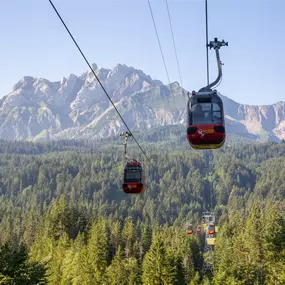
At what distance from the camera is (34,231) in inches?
4306

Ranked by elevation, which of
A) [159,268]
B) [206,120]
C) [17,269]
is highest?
[206,120]

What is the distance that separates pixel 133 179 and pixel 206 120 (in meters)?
16.9

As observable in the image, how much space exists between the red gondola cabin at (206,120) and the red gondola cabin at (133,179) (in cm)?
1569

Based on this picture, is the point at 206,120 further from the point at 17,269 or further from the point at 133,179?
the point at 17,269

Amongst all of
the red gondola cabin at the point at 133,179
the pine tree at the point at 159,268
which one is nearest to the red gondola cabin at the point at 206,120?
the red gondola cabin at the point at 133,179

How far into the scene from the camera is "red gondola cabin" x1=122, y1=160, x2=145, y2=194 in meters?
40.3

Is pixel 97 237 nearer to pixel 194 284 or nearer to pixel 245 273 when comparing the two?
pixel 194 284

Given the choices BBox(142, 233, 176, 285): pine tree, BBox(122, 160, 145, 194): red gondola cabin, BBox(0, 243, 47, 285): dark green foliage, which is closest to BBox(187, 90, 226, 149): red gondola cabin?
BBox(122, 160, 145, 194): red gondola cabin

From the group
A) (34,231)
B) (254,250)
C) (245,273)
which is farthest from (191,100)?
(34,231)

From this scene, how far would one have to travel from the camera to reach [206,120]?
25.4m

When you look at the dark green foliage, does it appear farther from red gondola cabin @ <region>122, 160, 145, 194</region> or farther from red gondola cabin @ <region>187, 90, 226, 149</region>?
red gondola cabin @ <region>187, 90, 226, 149</region>

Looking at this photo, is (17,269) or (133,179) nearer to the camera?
(17,269)

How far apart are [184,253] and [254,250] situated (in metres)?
24.5

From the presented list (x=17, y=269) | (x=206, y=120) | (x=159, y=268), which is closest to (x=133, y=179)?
(x=17, y=269)
